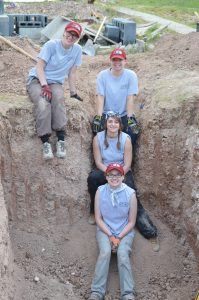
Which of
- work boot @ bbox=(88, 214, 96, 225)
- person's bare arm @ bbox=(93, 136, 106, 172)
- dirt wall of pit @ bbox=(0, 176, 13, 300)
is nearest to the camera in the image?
dirt wall of pit @ bbox=(0, 176, 13, 300)

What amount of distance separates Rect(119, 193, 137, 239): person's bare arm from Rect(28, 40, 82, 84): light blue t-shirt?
209 centimetres

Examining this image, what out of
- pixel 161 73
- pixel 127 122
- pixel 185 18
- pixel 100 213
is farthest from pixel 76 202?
pixel 185 18

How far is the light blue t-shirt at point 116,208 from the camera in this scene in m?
7.11

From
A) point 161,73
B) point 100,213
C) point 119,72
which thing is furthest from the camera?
point 161,73

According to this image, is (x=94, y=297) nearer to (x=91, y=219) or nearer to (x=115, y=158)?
(x=91, y=219)

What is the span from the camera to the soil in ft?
23.6

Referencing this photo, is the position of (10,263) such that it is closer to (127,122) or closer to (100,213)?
(100,213)

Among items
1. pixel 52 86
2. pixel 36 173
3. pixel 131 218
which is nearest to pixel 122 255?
pixel 131 218

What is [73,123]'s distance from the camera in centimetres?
789

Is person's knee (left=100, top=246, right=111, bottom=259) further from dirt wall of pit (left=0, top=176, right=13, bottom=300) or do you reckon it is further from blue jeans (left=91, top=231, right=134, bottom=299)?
dirt wall of pit (left=0, top=176, right=13, bottom=300)

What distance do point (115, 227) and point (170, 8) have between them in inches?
715

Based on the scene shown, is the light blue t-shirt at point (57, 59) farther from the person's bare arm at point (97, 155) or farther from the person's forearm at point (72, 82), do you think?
the person's bare arm at point (97, 155)

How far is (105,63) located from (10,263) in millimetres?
5289

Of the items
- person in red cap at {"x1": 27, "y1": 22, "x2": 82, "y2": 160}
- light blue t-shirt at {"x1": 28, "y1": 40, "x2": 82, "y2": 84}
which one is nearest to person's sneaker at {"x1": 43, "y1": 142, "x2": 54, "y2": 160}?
person in red cap at {"x1": 27, "y1": 22, "x2": 82, "y2": 160}
